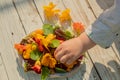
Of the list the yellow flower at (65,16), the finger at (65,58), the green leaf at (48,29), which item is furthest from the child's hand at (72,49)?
the yellow flower at (65,16)

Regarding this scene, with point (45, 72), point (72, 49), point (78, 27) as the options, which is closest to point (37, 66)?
point (45, 72)

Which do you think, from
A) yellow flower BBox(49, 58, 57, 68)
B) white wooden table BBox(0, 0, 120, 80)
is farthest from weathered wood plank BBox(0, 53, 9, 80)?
yellow flower BBox(49, 58, 57, 68)

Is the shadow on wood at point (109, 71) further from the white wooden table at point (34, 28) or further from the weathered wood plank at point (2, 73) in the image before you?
the weathered wood plank at point (2, 73)

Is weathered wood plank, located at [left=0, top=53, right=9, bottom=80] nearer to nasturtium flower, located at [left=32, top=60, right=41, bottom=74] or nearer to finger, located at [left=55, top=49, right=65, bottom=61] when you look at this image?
nasturtium flower, located at [left=32, top=60, right=41, bottom=74]

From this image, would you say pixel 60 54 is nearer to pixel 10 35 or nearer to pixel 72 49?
pixel 72 49

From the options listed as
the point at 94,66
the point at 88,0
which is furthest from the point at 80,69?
the point at 88,0

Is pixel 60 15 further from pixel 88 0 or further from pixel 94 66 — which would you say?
pixel 94 66
